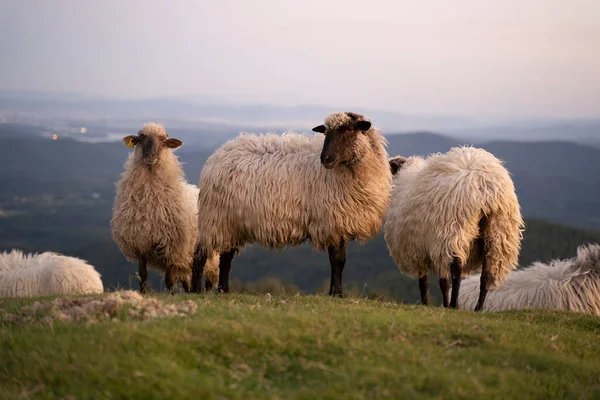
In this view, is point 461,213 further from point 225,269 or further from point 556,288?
point 225,269

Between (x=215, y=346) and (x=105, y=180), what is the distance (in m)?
176

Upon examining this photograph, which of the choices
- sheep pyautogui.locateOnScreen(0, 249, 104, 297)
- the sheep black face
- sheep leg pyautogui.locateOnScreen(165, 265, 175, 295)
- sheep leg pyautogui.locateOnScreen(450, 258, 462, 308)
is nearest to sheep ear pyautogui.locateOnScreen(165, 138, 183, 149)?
sheep leg pyautogui.locateOnScreen(165, 265, 175, 295)

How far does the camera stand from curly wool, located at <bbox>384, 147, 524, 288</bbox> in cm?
1193

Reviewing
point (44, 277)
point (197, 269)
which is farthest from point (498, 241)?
point (44, 277)

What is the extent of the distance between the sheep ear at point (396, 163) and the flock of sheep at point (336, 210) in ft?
0.93

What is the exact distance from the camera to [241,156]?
1370 centimetres

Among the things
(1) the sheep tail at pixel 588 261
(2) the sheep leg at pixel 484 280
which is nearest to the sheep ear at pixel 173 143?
(2) the sheep leg at pixel 484 280

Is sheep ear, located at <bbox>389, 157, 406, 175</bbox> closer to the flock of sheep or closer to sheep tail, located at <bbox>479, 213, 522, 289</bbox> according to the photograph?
the flock of sheep

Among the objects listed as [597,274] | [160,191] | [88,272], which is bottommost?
[88,272]

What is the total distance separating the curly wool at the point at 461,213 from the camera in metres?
11.9

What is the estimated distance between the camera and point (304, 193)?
42.3 ft

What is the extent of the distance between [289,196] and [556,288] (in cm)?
666

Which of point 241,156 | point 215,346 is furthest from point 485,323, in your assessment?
point 241,156

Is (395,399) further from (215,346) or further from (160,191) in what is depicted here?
(160,191)
